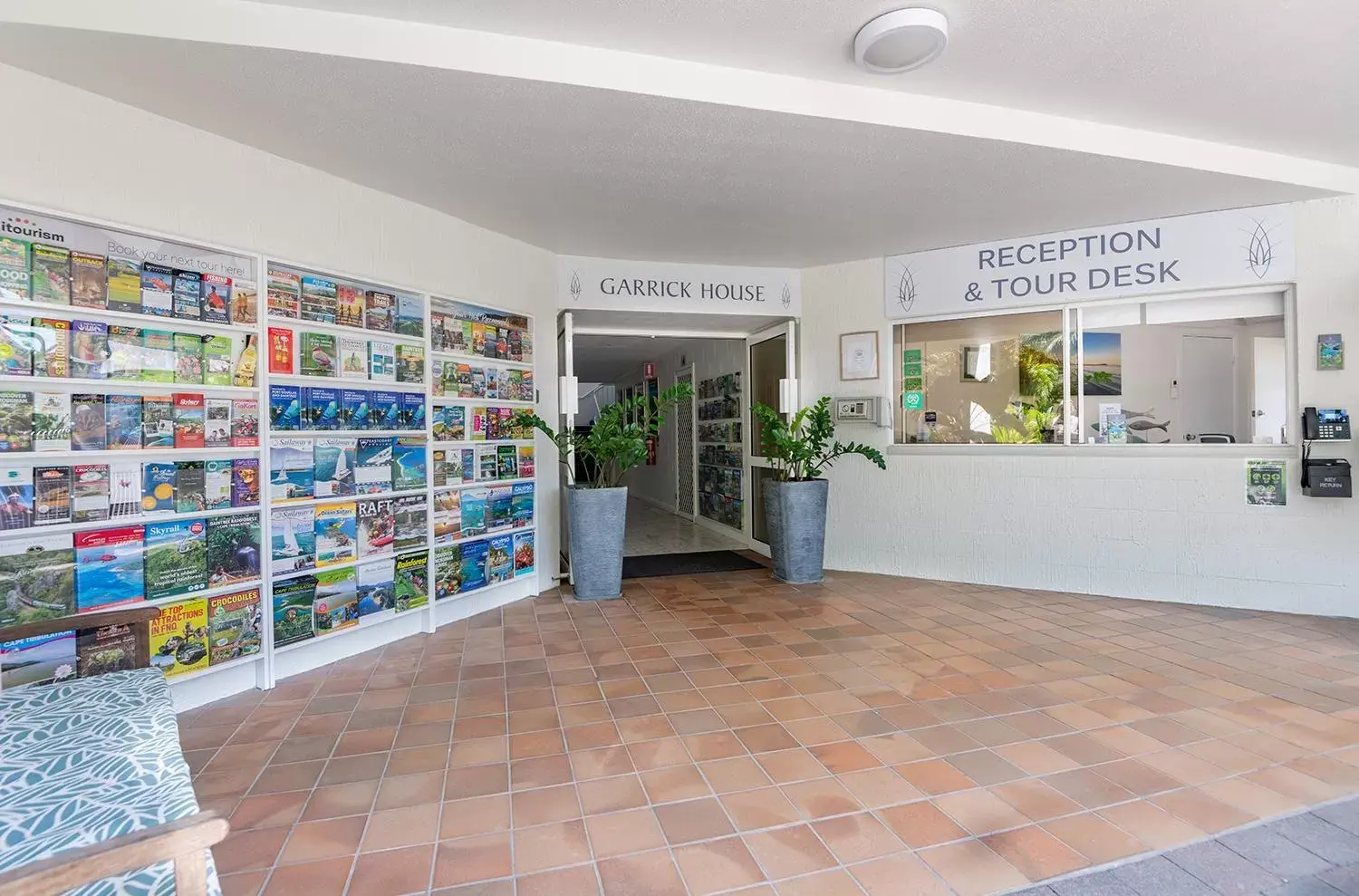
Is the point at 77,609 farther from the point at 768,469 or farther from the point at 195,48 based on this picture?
the point at 768,469

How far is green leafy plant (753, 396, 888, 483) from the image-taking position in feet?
17.3

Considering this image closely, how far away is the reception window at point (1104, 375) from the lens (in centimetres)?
454

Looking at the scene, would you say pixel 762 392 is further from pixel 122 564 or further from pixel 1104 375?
pixel 122 564

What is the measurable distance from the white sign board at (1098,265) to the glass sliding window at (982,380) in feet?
0.66

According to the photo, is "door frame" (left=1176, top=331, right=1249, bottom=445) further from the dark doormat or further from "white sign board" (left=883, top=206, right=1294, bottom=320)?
the dark doormat

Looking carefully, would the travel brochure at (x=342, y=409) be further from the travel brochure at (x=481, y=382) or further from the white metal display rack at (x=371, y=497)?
the travel brochure at (x=481, y=382)

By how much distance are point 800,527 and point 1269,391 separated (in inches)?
130

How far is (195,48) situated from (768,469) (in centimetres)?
506

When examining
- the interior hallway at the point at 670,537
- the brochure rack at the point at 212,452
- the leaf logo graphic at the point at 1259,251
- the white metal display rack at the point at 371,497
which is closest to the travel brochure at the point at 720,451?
the interior hallway at the point at 670,537

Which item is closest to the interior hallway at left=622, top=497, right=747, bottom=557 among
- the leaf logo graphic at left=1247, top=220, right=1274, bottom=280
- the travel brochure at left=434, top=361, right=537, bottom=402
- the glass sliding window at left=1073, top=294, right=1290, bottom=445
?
the travel brochure at left=434, top=361, right=537, bottom=402

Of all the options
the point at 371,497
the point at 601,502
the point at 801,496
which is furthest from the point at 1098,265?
the point at 371,497

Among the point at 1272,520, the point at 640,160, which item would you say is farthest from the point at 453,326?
the point at 1272,520

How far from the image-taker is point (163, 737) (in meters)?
1.72

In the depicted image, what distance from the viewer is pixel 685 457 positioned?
933 centimetres
